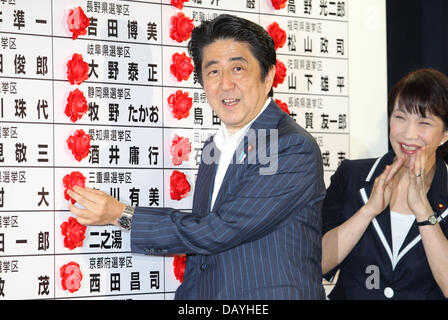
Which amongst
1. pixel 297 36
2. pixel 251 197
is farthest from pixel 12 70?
pixel 297 36

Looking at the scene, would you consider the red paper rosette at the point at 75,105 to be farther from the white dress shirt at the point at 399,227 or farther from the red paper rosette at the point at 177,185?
the white dress shirt at the point at 399,227

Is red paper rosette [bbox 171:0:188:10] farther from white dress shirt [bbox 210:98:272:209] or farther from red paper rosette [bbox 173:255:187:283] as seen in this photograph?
red paper rosette [bbox 173:255:187:283]

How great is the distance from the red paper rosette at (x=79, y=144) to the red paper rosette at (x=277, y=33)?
2.66 feet

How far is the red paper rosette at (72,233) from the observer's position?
1.96 m

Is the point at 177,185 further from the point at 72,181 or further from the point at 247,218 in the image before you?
the point at 247,218

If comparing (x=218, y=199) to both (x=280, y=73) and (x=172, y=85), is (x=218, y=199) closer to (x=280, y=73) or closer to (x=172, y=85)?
(x=172, y=85)

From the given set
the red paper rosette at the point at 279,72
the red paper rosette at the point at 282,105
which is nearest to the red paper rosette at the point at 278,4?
the red paper rosette at the point at 279,72

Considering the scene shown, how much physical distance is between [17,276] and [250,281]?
31.0 inches

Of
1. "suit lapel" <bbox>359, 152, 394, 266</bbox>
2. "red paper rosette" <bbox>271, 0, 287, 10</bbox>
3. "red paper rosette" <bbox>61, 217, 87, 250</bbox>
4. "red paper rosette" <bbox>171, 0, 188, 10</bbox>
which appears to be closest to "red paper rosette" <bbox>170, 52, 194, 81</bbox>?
"red paper rosette" <bbox>171, 0, 188, 10</bbox>

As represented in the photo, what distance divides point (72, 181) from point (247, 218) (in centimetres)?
69

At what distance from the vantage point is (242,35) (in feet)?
5.90

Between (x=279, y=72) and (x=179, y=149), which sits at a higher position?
(x=279, y=72)

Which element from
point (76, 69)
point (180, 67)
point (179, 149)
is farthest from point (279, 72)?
point (76, 69)

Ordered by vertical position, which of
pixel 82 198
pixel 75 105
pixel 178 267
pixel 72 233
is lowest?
pixel 178 267
